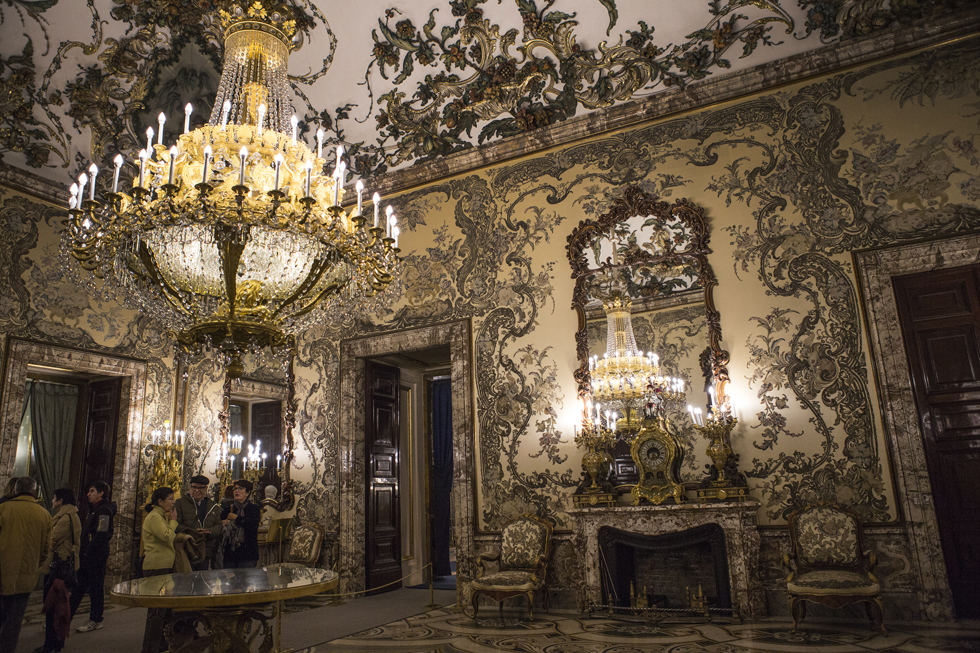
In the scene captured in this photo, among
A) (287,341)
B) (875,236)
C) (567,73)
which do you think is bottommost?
(287,341)

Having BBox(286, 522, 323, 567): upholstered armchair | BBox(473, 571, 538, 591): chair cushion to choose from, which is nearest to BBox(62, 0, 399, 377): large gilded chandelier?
BBox(473, 571, 538, 591): chair cushion

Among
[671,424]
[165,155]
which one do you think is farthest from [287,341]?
[671,424]

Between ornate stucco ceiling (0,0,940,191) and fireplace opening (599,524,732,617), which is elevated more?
ornate stucco ceiling (0,0,940,191)

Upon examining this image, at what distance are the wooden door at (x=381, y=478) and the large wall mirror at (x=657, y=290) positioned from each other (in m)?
2.70

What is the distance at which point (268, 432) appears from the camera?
9.36 meters

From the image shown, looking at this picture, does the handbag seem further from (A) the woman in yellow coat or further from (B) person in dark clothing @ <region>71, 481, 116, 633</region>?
(A) the woman in yellow coat

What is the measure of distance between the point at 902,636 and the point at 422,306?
5.07 m

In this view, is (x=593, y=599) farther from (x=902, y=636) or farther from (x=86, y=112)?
(x=86, y=112)

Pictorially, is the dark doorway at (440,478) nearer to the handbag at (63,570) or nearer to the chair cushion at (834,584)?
the handbag at (63,570)

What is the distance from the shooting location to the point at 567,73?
606 cm

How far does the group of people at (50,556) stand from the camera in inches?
165

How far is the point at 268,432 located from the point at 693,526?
21.4 ft

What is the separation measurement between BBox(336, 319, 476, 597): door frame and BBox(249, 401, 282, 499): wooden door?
2565 millimetres

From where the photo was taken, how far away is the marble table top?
326 centimetres
